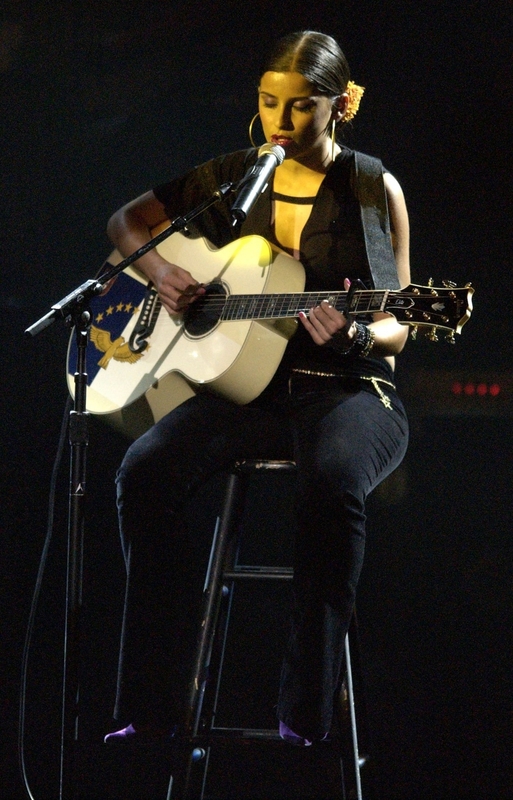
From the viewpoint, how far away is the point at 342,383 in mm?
1929

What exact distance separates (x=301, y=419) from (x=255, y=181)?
0.56 meters

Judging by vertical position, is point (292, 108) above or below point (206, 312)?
above

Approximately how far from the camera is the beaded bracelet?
1.80 m

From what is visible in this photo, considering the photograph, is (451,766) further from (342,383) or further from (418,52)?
(418,52)

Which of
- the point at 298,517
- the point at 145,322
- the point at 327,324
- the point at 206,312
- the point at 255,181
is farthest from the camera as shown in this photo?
the point at 145,322

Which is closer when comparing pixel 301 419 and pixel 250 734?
pixel 250 734

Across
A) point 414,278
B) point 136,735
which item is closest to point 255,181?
point 414,278

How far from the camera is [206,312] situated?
6.93 feet

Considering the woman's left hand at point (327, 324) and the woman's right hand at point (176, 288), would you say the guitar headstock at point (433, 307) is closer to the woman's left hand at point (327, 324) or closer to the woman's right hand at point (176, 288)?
the woman's left hand at point (327, 324)

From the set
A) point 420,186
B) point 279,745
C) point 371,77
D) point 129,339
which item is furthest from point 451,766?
point 371,77

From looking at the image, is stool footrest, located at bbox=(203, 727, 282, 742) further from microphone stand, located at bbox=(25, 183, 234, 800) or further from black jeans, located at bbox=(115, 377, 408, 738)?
microphone stand, located at bbox=(25, 183, 234, 800)

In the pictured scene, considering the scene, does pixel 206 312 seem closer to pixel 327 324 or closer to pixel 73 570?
pixel 327 324

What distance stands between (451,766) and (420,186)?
1681 millimetres

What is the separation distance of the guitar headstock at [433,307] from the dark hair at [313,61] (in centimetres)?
59
